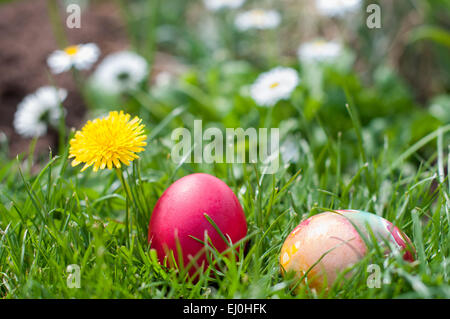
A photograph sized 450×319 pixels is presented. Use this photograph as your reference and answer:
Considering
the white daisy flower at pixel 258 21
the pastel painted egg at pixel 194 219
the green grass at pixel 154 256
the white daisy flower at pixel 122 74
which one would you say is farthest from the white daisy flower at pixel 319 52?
the pastel painted egg at pixel 194 219

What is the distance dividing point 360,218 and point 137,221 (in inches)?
18.9

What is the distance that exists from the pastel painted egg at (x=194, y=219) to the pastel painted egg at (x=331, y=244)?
0.12 m

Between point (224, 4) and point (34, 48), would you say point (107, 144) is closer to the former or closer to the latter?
point (224, 4)

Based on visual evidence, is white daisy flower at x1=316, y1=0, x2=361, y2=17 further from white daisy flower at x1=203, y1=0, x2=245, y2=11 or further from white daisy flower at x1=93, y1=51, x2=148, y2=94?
white daisy flower at x1=93, y1=51, x2=148, y2=94

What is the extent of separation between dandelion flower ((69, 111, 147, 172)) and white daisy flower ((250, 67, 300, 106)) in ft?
2.97

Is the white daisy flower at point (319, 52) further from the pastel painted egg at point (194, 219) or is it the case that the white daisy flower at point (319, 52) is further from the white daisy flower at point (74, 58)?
the pastel painted egg at point (194, 219)

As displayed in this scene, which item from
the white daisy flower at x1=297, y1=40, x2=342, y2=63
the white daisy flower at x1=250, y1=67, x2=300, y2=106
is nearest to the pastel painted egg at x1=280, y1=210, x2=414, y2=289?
the white daisy flower at x1=250, y1=67, x2=300, y2=106

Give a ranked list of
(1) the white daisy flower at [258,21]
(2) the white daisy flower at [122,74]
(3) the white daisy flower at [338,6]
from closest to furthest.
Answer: (3) the white daisy flower at [338,6] < (2) the white daisy flower at [122,74] < (1) the white daisy flower at [258,21]

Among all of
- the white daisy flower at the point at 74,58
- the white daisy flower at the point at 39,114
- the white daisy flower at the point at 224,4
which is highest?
the white daisy flower at the point at 224,4

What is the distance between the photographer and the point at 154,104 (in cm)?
211

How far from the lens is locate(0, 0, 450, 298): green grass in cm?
86

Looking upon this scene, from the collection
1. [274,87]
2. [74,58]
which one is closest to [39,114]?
[74,58]

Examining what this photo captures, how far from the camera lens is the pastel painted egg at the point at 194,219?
92cm

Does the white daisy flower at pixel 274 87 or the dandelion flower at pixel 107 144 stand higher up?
the white daisy flower at pixel 274 87
